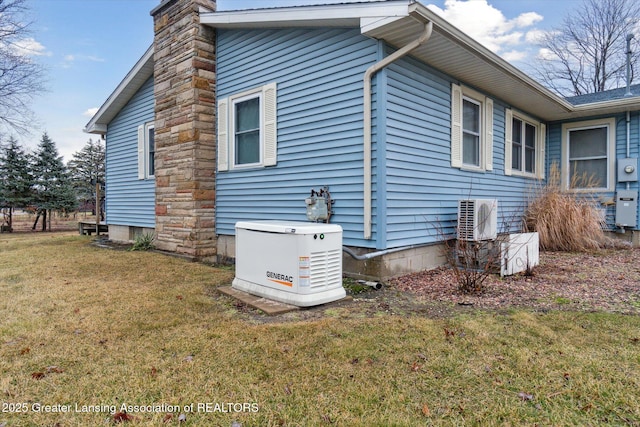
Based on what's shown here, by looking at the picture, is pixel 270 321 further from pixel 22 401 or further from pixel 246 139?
pixel 246 139

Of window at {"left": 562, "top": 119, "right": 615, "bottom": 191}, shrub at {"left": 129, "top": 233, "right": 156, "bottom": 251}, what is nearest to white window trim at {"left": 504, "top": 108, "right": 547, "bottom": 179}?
window at {"left": 562, "top": 119, "right": 615, "bottom": 191}

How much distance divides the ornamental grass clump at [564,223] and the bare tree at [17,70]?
19.1 meters

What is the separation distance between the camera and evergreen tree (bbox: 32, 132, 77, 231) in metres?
16.0

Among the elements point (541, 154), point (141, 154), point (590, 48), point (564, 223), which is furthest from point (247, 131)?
point (590, 48)

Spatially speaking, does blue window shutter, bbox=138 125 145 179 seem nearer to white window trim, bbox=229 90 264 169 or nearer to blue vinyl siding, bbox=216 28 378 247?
blue vinyl siding, bbox=216 28 378 247

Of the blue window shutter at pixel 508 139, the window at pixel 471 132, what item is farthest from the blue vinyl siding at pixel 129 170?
the blue window shutter at pixel 508 139

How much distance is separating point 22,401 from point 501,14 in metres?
19.7

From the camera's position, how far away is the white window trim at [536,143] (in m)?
7.36

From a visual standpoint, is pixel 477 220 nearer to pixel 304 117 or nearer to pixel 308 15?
pixel 304 117

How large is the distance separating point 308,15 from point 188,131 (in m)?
3.09

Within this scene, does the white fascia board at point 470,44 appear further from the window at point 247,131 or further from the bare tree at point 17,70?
the bare tree at point 17,70

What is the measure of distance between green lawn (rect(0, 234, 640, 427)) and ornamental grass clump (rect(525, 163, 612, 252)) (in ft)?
14.2

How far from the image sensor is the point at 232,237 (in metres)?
6.48

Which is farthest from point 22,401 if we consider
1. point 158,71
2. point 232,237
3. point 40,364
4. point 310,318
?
point 158,71
